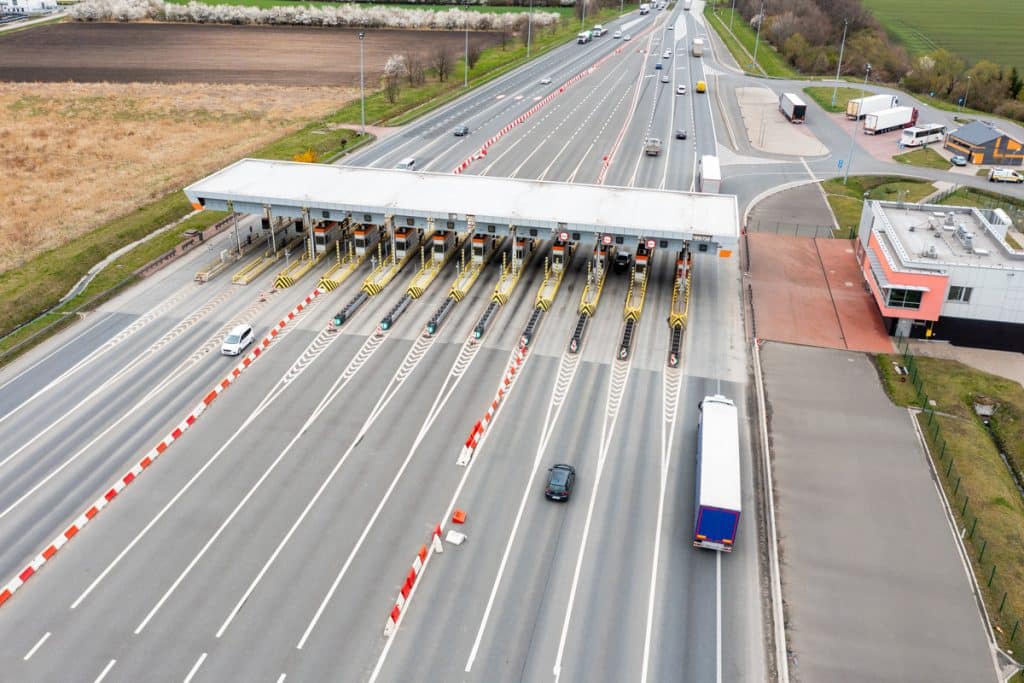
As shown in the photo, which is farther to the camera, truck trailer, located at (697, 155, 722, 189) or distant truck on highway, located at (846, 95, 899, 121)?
distant truck on highway, located at (846, 95, 899, 121)

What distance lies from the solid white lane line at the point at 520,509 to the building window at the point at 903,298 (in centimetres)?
2551

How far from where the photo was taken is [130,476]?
4297 cm

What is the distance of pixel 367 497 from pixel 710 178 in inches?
2440

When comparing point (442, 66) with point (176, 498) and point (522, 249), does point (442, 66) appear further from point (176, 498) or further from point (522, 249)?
point (176, 498)

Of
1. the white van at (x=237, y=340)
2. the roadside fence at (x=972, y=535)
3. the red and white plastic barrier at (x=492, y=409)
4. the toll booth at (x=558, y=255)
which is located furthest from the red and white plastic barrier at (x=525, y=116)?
the roadside fence at (x=972, y=535)

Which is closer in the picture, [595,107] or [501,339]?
[501,339]

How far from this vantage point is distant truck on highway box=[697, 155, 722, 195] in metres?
88.0

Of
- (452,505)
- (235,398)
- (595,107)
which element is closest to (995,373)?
(452,505)

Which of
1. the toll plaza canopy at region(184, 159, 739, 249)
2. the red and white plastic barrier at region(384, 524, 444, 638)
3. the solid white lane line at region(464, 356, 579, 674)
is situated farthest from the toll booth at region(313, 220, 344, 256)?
the red and white plastic barrier at region(384, 524, 444, 638)

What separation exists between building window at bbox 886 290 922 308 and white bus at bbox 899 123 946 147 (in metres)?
62.7

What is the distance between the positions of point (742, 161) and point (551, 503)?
78.1 meters

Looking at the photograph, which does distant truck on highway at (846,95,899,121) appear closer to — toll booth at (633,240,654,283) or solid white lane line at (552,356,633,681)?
toll booth at (633,240,654,283)

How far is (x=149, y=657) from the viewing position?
32344mm

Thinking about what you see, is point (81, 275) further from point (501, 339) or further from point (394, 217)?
point (501, 339)
